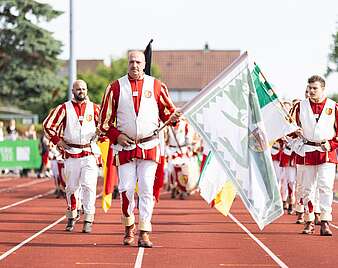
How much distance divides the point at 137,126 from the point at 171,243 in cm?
167

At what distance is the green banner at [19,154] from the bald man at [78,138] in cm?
2502

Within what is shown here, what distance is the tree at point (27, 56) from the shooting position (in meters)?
59.4

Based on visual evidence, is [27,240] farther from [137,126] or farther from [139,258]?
[139,258]

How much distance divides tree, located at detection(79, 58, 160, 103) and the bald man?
79.2 metres

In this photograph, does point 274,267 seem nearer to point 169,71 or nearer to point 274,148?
point 274,148

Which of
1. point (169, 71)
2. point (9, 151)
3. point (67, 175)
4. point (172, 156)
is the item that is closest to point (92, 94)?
point (169, 71)

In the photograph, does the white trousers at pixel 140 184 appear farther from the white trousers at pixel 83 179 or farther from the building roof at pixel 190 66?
the building roof at pixel 190 66

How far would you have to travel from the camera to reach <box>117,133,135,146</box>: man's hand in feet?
45.0

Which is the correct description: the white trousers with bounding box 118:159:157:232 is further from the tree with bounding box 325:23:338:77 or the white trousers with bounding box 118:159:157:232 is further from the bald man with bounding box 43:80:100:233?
the tree with bounding box 325:23:338:77

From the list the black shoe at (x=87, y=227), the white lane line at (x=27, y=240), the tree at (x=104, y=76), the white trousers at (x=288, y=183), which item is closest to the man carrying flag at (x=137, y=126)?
the white lane line at (x=27, y=240)

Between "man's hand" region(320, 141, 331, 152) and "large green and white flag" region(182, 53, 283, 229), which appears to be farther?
"man's hand" region(320, 141, 331, 152)

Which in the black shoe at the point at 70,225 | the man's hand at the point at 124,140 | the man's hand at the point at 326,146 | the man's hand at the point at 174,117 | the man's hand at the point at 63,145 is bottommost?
the black shoe at the point at 70,225

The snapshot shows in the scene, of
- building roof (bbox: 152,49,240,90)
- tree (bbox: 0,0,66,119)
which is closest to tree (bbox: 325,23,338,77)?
tree (bbox: 0,0,66,119)

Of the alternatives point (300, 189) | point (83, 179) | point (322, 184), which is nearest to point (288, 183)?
point (300, 189)
